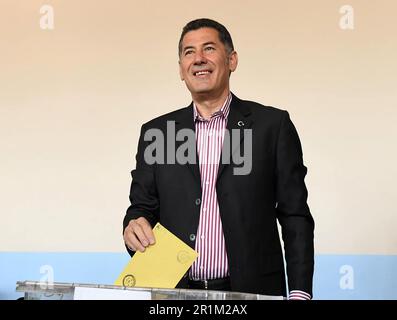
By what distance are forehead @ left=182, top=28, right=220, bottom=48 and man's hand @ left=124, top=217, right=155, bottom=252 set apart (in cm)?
60

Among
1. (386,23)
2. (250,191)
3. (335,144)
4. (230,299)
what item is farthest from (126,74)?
(230,299)

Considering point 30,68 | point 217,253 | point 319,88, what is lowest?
point 217,253

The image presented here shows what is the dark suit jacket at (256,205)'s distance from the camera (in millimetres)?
1398

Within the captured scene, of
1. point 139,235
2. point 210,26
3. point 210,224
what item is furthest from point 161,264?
point 210,26

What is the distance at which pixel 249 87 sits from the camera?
324cm

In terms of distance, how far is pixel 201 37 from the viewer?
1579mm

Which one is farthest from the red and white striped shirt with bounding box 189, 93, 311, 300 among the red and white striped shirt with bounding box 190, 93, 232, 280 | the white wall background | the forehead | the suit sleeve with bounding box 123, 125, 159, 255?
the white wall background

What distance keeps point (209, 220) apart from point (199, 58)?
48 cm

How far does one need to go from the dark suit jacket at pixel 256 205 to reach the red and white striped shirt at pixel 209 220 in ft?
0.07

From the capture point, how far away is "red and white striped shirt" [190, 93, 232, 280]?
4.62 feet

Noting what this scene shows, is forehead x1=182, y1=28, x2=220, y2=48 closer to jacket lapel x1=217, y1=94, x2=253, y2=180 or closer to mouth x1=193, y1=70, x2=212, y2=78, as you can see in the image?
mouth x1=193, y1=70, x2=212, y2=78
